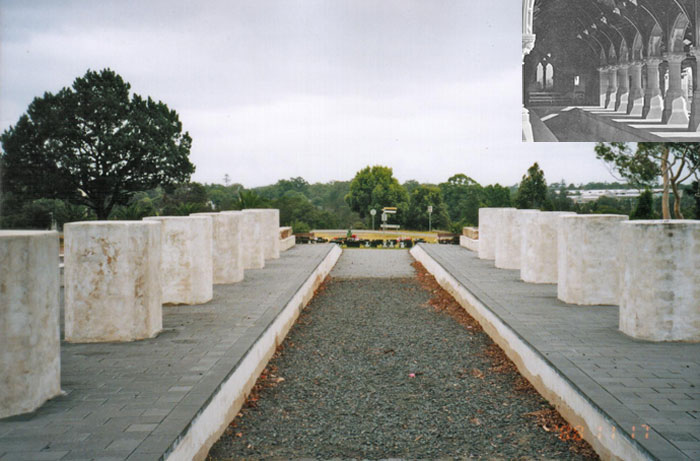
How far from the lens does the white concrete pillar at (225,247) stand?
10654 mm

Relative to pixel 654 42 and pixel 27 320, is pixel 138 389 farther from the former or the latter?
pixel 654 42

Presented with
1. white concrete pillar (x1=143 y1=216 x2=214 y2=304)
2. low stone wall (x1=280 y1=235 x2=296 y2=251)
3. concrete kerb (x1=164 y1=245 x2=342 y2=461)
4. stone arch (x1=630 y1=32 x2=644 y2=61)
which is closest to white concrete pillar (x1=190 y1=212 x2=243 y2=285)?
white concrete pillar (x1=143 y1=216 x2=214 y2=304)

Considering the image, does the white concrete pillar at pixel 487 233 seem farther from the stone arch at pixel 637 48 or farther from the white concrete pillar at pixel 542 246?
the stone arch at pixel 637 48

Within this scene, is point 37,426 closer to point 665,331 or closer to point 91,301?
point 91,301

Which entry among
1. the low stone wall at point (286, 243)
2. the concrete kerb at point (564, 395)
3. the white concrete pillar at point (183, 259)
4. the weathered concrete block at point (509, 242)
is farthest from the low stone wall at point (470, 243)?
the white concrete pillar at point (183, 259)

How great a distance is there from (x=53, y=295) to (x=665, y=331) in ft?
18.3

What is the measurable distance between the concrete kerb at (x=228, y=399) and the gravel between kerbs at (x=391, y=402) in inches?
4.4

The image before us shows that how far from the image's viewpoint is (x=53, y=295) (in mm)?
4363

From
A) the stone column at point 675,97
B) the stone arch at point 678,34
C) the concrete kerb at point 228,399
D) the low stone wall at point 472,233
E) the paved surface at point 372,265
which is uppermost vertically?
the stone arch at point 678,34

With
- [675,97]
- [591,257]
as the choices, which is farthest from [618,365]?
[675,97]

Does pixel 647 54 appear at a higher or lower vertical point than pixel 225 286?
higher

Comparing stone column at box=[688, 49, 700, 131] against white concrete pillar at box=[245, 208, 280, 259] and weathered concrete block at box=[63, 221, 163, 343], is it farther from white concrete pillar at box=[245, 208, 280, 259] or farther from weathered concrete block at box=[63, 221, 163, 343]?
weathered concrete block at box=[63, 221, 163, 343]

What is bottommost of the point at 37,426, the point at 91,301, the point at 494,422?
the point at 494,422

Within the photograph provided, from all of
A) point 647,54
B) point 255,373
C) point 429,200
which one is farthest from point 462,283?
point 429,200
